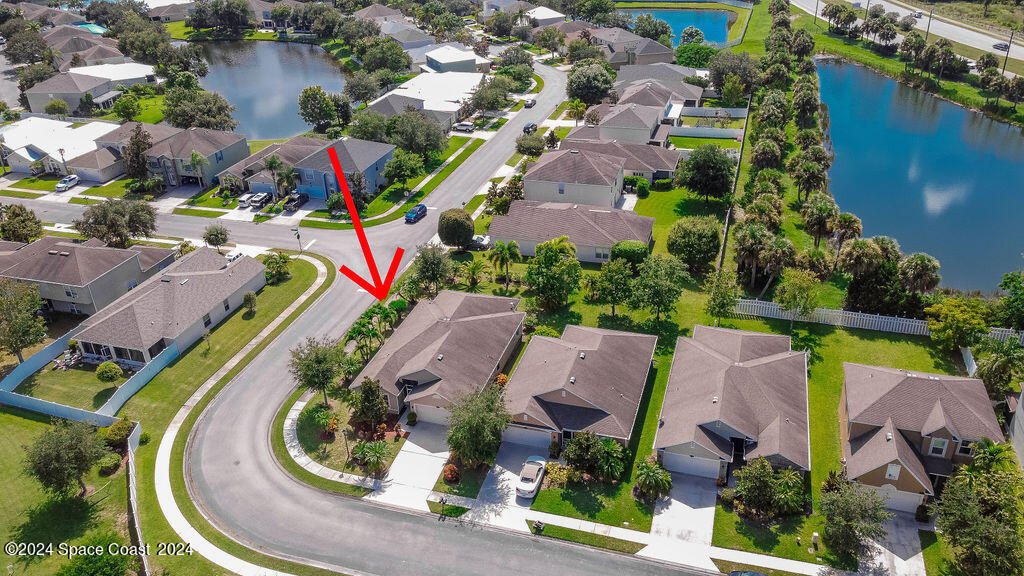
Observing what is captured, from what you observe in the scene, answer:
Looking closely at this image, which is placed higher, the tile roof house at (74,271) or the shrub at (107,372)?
the tile roof house at (74,271)

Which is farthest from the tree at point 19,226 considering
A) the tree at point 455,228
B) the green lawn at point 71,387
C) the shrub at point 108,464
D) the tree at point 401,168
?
the tree at point 455,228

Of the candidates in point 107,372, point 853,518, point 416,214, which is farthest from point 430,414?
point 416,214

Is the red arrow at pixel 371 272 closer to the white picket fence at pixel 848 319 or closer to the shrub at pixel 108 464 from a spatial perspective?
the shrub at pixel 108 464

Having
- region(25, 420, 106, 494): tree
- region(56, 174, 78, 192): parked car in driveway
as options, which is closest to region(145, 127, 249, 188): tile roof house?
region(56, 174, 78, 192): parked car in driveway

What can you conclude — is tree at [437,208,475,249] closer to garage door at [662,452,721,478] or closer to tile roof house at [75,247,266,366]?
tile roof house at [75,247,266,366]

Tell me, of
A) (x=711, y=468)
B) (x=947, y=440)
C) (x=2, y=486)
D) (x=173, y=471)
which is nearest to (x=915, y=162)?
(x=947, y=440)

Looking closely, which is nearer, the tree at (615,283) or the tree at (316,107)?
the tree at (615,283)
